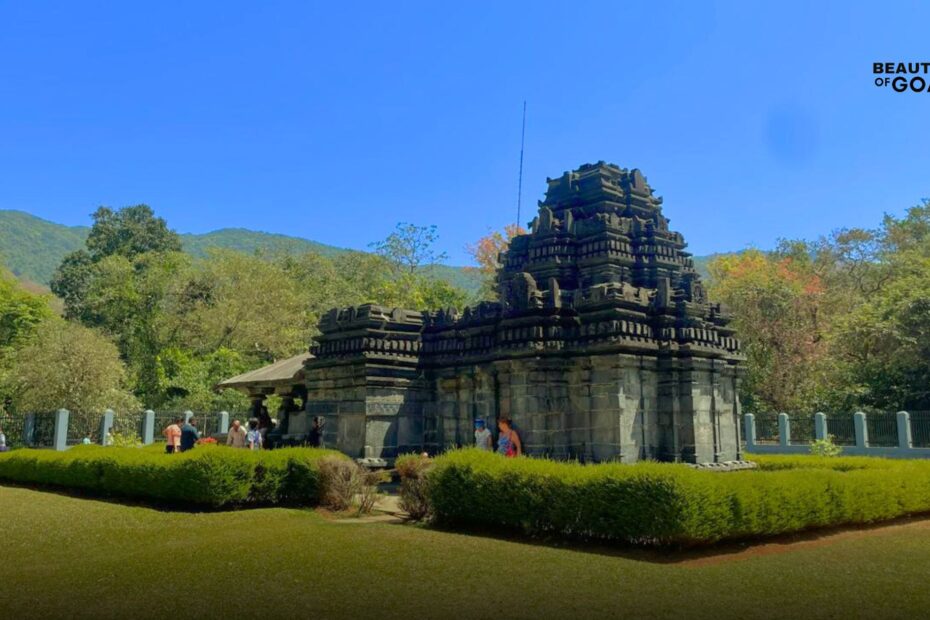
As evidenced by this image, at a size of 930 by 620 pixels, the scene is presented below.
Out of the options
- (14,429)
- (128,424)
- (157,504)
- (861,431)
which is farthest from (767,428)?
(14,429)

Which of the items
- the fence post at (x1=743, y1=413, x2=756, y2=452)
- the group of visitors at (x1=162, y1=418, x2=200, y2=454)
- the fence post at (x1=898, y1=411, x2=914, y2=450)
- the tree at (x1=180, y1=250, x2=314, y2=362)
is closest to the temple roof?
the group of visitors at (x1=162, y1=418, x2=200, y2=454)

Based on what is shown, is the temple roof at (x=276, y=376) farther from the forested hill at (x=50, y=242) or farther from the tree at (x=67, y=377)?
the forested hill at (x=50, y=242)

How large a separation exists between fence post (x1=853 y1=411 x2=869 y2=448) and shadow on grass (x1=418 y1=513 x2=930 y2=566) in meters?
17.0

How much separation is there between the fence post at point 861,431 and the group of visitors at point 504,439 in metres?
17.9

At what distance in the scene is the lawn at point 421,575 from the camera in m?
6.37

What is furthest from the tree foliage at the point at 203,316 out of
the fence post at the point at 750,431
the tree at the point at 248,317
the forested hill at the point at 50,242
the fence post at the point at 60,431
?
the forested hill at the point at 50,242

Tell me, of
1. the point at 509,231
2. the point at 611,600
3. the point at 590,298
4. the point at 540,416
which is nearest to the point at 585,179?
the point at 590,298

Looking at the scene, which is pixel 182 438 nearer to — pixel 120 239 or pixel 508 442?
pixel 508 442

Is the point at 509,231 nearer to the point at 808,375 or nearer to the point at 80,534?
the point at 808,375

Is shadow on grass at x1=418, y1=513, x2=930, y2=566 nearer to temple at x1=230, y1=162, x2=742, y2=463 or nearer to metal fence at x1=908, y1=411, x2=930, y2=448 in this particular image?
temple at x1=230, y1=162, x2=742, y2=463

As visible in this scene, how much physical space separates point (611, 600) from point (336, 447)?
9.54 m

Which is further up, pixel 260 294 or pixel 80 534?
pixel 260 294

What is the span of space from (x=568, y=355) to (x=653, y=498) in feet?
15.8

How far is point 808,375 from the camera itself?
35.3m
